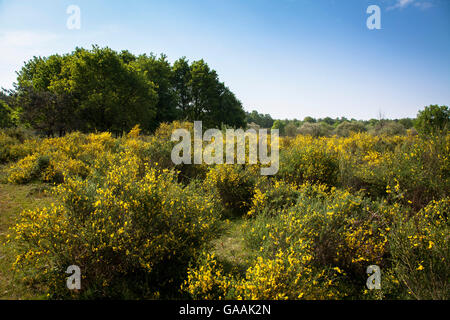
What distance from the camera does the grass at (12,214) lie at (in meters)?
3.06

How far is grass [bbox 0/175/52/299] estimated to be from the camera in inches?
120

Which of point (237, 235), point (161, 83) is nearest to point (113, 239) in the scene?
point (237, 235)

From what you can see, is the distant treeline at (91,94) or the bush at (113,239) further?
the distant treeline at (91,94)

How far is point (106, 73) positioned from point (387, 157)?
21.8 m

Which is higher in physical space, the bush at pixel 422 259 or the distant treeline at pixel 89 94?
the distant treeline at pixel 89 94

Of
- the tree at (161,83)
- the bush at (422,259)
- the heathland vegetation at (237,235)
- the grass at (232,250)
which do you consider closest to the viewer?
the bush at (422,259)

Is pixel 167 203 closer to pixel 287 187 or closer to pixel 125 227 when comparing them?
pixel 125 227

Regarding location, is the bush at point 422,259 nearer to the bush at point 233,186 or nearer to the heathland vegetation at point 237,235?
the heathland vegetation at point 237,235

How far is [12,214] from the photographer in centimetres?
533

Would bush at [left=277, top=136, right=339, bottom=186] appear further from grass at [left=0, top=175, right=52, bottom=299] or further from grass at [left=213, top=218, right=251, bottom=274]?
grass at [left=0, top=175, right=52, bottom=299]

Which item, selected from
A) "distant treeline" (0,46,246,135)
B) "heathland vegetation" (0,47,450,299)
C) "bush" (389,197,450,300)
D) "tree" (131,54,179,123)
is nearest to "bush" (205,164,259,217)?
"heathland vegetation" (0,47,450,299)

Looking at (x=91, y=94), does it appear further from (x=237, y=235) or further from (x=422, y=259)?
(x=422, y=259)

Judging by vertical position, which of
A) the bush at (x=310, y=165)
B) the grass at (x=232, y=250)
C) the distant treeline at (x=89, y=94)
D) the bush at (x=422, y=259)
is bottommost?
the grass at (x=232, y=250)

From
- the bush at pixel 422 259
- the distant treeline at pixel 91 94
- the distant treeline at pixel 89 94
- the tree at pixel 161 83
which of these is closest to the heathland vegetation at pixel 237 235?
the bush at pixel 422 259
